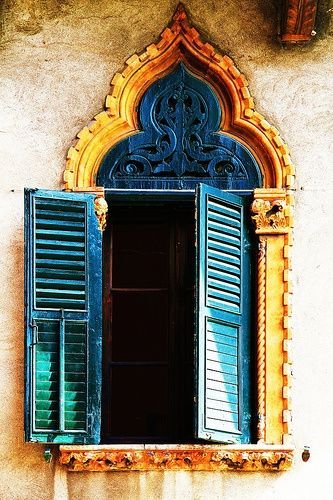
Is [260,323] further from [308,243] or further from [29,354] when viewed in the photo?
[29,354]

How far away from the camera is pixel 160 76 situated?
33.1ft

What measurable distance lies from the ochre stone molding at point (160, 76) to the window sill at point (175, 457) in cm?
162

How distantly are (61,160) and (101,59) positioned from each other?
69 centimetres

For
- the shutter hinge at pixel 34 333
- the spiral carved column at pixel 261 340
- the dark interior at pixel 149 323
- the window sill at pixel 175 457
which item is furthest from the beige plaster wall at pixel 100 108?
the dark interior at pixel 149 323

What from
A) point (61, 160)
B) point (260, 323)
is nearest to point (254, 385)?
point (260, 323)

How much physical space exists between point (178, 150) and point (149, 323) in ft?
3.54

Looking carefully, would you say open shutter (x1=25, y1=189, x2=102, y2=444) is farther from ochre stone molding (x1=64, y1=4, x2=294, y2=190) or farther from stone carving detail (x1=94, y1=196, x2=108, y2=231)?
ochre stone molding (x1=64, y1=4, x2=294, y2=190)

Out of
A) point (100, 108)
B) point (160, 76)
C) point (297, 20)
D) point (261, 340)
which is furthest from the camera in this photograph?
point (160, 76)

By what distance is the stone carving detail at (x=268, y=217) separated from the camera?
32.1ft

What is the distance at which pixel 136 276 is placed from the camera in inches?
395

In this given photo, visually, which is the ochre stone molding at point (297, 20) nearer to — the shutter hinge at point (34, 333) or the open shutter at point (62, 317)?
the open shutter at point (62, 317)

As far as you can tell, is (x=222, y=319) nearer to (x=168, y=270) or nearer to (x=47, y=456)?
(x=168, y=270)

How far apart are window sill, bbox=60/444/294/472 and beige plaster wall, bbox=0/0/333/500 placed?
7 cm

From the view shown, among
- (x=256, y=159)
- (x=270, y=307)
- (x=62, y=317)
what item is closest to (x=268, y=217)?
(x=256, y=159)
